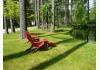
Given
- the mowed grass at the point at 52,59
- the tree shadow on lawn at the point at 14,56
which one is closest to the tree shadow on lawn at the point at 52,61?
the mowed grass at the point at 52,59

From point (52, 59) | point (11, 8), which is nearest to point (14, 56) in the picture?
point (52, 59)

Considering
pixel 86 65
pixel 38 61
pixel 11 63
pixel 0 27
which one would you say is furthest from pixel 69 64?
pixel 0 27

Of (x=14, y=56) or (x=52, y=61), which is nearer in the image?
(x=52, y=61)

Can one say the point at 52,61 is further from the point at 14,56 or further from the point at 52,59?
the point at 14,56

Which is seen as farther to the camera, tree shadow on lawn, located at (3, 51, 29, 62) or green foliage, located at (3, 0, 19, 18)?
green foliage, located at (3, 0, 19, 18)

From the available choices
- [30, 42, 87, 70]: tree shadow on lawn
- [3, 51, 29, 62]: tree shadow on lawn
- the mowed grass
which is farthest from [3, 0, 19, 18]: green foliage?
[30, 42, 87, 70]: tree shadow on lawn

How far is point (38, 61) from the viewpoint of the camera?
766 centimetres

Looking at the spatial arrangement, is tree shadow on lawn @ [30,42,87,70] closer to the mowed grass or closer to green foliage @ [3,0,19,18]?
the mowed grass

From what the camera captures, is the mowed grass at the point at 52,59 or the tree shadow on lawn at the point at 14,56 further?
the tree shadow on lawn at the point at 14,56

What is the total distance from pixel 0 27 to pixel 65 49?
15.3 feet

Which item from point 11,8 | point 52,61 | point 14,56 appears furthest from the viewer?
point 11,8

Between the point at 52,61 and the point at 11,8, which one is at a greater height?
the point at 11,8

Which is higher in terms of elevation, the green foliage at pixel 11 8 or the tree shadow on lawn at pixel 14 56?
the green foliage at pixel 11 8

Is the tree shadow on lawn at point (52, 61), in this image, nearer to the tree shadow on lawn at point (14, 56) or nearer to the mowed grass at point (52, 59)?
the mowed grass at point (52, 59)
